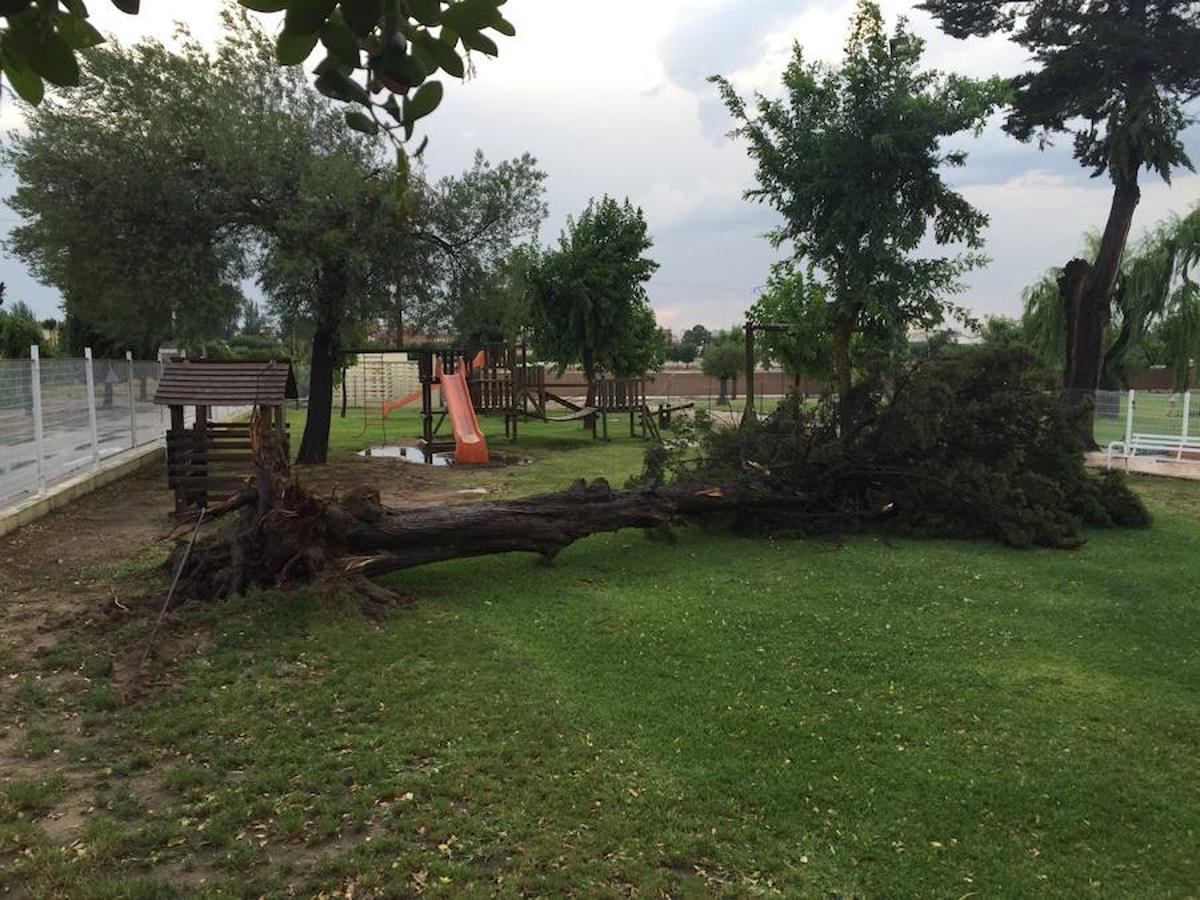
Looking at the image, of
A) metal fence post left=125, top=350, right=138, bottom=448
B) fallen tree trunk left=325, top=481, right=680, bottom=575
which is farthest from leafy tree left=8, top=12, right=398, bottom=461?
fallen tree trunk left=325, top=481, right=680, bottom=575

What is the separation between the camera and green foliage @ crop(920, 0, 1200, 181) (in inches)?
655

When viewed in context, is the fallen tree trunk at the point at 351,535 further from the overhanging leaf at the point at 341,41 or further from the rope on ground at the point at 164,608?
the overhanging leaf at the point at 341,41

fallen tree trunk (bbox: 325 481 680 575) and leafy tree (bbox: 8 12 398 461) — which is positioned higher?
leafy tree (bbox: 8 12 398 461)

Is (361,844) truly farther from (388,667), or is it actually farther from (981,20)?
(981,20)

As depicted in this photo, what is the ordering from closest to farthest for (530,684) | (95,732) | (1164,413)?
(95,732) < (530,684) < (1164,413)

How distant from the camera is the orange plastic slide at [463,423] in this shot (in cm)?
1683

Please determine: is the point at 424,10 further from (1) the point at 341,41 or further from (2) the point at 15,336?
(2) the point at 15,336

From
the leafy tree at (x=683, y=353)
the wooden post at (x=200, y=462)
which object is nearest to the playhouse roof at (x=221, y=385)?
the wooden post at (x=200, y=462)

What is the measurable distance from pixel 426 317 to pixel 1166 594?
11809mm

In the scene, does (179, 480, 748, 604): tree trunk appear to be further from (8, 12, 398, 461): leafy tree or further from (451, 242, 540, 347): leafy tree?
(451, 242, 540, 347): leafy tree

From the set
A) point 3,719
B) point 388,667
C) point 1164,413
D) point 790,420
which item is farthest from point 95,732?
point 1164,413

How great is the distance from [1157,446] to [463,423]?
1364cm

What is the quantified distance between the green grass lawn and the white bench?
11038mm

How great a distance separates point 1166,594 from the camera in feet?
22.2
